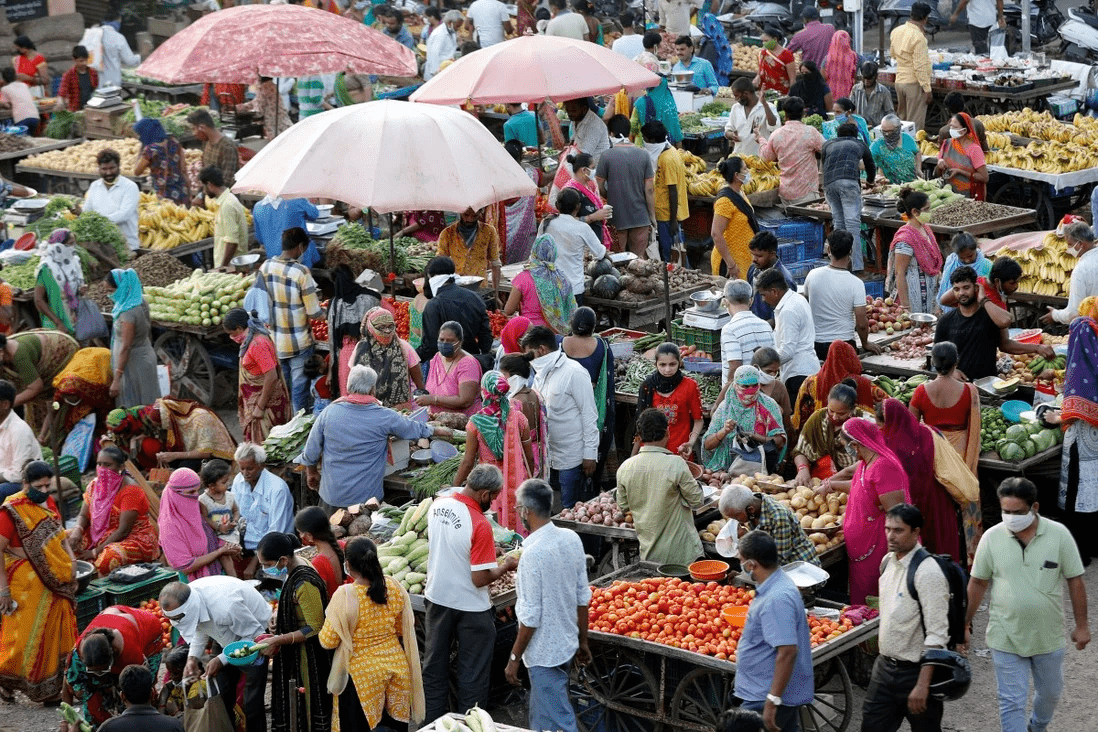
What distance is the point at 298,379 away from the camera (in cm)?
1143

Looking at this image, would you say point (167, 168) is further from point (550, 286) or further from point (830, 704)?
point (830, 704)

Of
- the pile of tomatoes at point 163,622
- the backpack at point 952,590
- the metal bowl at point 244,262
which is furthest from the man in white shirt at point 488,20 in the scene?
the backpack at point 952,590

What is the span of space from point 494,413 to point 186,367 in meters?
4.25

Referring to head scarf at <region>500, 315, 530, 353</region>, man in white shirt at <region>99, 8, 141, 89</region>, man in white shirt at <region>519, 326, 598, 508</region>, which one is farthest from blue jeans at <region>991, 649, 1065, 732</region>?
man in white shirt at <region>99, 8, 141, 89</region>

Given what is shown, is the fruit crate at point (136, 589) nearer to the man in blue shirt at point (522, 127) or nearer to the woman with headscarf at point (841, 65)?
the man in blue shirt at point (522, 127)

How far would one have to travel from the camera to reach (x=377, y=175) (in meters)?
10.5

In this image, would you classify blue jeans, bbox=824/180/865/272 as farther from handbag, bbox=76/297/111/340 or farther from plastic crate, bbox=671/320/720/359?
handbag, bbox=76/297/111/340

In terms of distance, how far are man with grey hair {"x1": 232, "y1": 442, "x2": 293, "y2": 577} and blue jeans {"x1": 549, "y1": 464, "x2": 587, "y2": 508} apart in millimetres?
1646

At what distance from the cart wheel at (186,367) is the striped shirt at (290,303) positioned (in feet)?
4.57

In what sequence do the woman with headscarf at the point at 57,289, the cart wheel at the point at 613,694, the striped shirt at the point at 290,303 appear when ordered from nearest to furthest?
the cart wheel at the point at 613,694, the striped shirt at the point at 290,303, the woman with headscarf at the point at 57,289

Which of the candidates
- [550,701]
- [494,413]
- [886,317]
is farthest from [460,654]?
[886,317]

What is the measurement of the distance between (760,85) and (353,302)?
27.8 ft

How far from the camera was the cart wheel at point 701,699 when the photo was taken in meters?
7.39

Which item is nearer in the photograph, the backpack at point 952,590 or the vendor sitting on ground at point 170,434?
the backpack at point 952,590
